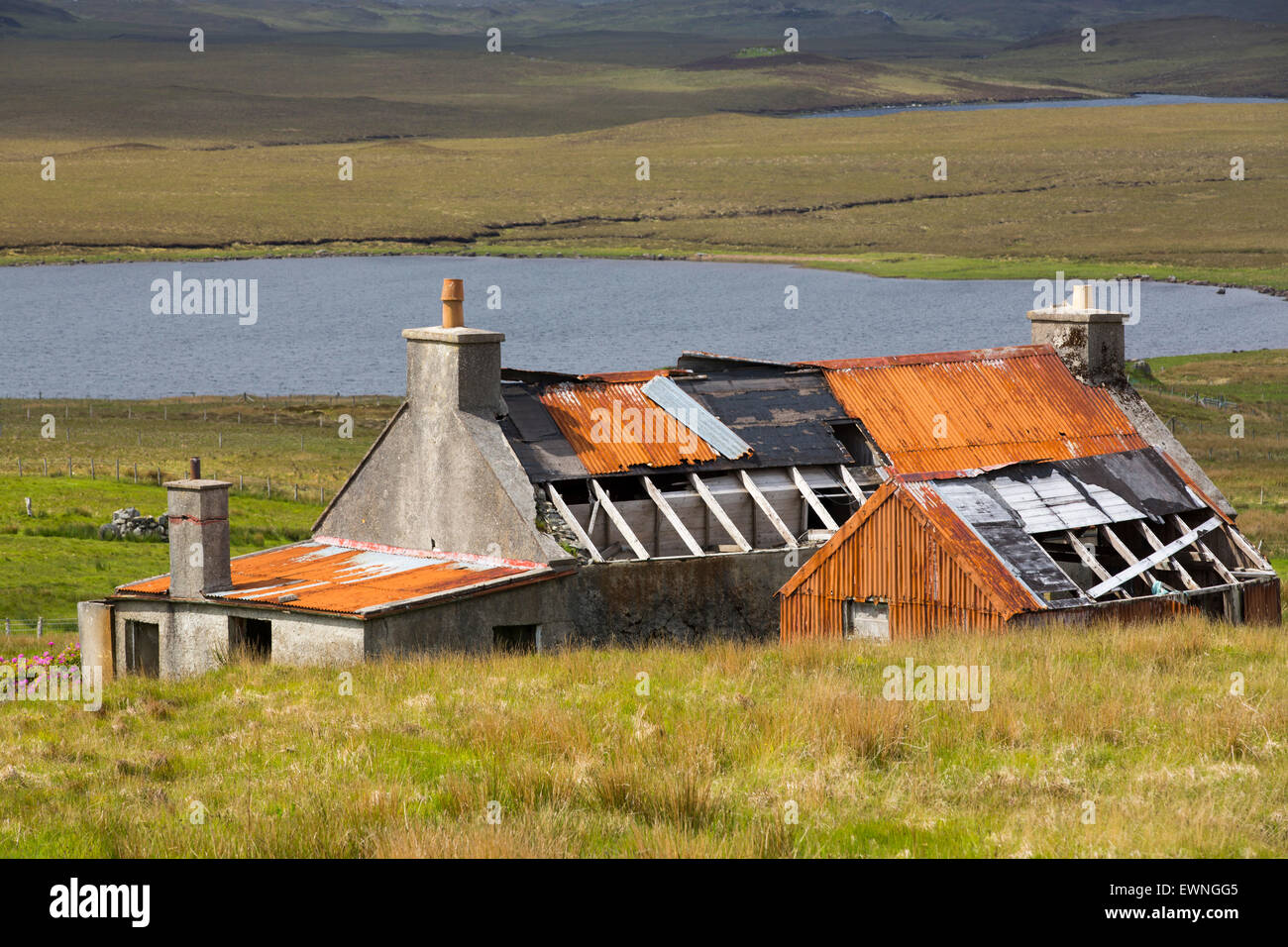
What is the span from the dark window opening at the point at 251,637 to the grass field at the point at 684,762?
6.37 metres

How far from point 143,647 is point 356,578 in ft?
11.6

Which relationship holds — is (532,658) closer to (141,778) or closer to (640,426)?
(141,778)

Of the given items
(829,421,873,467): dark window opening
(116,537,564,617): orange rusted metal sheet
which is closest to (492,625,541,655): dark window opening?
(116,537,564,617): orange rusted metal sheet

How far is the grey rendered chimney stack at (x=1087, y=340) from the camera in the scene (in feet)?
105

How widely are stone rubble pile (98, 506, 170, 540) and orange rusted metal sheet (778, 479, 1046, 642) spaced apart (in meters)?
25.6

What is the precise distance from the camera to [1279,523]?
4759cm

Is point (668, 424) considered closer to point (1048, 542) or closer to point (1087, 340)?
point (1048, 542)

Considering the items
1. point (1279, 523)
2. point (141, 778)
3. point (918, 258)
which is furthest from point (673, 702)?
point (918, 258)

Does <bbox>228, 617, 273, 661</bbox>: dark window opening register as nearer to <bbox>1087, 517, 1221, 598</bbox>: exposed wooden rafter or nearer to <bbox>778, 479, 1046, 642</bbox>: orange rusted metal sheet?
<bbox>778, 479, 1046, 642</bbox>: orange rusted metal sheet

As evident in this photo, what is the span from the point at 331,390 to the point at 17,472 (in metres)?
38.9

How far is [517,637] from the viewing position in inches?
953

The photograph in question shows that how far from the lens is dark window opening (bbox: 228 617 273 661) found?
2410 centimetres

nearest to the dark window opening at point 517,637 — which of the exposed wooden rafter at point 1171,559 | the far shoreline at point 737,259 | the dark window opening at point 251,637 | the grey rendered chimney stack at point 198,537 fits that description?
the dark window opening at point 251,637

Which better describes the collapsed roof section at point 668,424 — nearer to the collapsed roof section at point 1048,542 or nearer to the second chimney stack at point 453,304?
the second chimney stack at point 453,304
